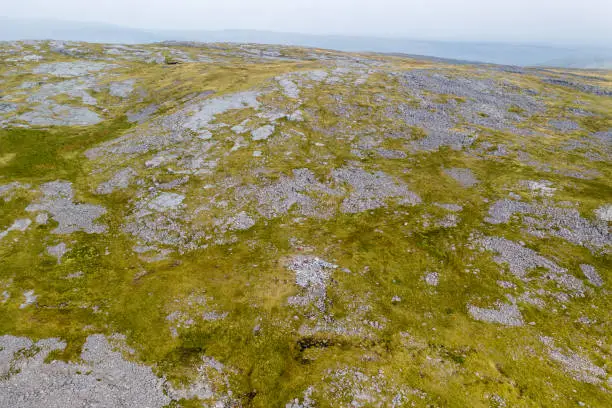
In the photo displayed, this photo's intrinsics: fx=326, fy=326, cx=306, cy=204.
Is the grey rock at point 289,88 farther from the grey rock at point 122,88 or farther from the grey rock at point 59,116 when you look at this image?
the grey rock at point 59,116

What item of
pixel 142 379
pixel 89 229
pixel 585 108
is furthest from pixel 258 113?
pixel 585 108

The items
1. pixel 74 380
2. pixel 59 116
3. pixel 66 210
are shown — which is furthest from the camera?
pixel 59 116

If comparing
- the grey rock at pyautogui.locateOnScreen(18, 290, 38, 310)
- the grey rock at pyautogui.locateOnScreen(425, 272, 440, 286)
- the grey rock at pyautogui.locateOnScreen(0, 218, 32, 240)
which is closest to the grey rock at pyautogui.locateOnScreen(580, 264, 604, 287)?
the grey rock at pyautogui.locateOnScreen(425, 272, 440, 286)

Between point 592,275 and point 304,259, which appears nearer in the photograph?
point 592,275

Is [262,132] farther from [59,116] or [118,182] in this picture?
[59,116]

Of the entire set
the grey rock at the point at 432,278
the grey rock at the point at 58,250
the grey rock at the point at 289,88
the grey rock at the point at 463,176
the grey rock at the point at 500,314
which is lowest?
the grey rock at the point at 58,250

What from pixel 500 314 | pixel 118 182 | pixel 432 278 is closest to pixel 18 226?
pixel 118 182

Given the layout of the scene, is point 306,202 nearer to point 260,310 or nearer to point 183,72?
point 260,310

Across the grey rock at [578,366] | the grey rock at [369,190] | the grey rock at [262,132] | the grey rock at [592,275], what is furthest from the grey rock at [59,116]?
the grey rock at [592,275]
